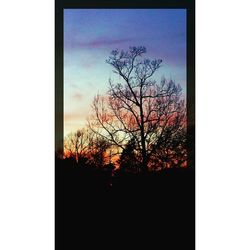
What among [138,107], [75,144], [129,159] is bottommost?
[129,159]

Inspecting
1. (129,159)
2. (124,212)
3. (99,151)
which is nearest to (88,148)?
(99,151)

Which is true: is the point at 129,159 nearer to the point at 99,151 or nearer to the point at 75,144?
the point at 99,151

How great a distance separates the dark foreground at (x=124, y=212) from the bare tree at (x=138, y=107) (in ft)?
0.84

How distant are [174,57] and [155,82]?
258 millimetres

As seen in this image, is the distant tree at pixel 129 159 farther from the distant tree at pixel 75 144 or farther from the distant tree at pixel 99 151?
the distant tree at pixel 75 144

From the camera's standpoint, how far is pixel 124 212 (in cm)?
580

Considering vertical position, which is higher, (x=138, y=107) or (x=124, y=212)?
(x=138, y=107)

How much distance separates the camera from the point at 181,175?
19.0 feet

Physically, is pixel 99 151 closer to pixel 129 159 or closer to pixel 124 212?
pixel 129 159

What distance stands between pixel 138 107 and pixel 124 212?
2.87 feet

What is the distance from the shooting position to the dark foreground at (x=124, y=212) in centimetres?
578

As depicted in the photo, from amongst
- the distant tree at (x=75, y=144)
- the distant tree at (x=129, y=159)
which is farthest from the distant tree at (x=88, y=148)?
the distant tree at (x=129, y=159)

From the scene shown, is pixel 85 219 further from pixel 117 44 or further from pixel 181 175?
pixel 117 44
